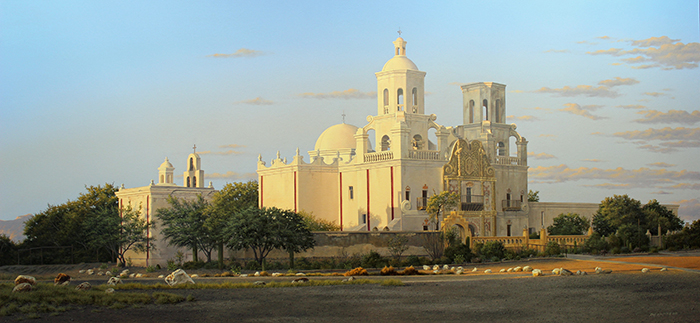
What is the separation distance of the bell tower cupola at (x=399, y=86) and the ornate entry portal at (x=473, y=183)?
4.67 m

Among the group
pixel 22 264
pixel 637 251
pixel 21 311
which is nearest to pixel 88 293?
pixel 21 311

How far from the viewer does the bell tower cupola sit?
187ft

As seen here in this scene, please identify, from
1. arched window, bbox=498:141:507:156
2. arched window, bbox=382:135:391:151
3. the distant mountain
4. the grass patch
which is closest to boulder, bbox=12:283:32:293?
the grass patch

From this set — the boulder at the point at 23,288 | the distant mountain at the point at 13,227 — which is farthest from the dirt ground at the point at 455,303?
the distant mountain at the point at 13,227

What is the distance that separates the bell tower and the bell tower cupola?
17596 mm

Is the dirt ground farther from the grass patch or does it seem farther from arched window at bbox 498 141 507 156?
arched window at bbox 498 141 507 156

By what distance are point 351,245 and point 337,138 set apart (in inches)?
732

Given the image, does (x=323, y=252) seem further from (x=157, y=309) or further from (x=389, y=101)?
(x=157, y=309)

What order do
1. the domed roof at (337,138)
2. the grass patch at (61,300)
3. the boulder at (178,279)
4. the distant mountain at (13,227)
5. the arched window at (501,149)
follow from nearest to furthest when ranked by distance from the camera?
1. the grass patch at (61,300)
2. the boulder at (178,279)
3. the arched window at (501,149)
4. the domed roof at (337,138)
5. the distant mountain at (13,227)

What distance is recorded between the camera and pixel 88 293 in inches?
914

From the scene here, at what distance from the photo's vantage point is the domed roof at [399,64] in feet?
189

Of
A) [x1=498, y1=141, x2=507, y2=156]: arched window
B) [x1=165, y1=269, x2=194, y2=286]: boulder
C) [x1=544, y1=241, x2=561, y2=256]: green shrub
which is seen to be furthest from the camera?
[x1=498, y1=141, x2=507, y2=156]: arched window

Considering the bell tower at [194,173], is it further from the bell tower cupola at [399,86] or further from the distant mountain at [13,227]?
the distant mountain at [13,227]

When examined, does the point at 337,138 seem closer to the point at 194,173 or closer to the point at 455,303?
the point at 194,173
